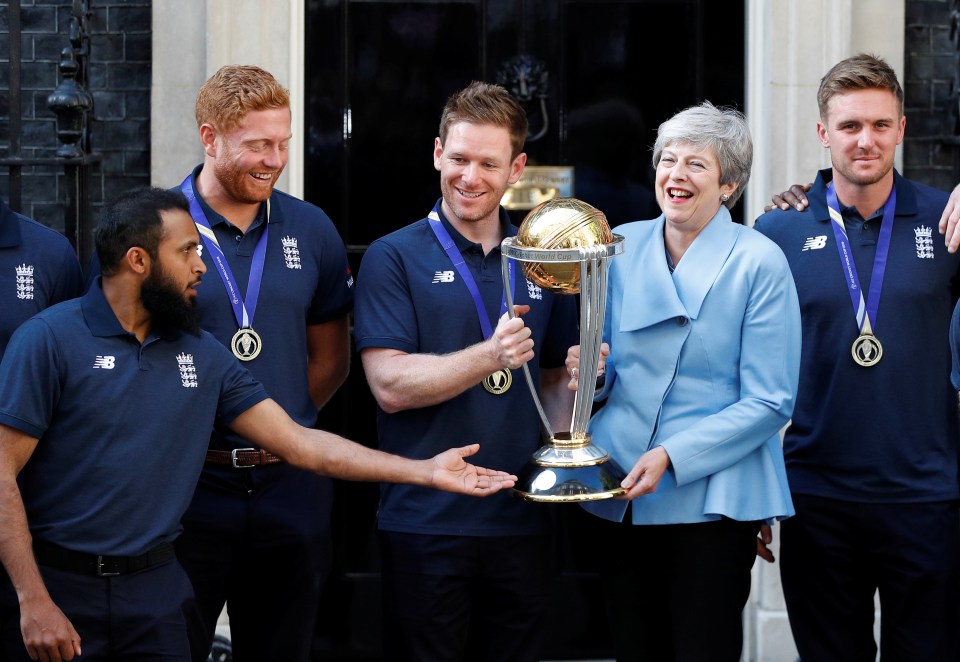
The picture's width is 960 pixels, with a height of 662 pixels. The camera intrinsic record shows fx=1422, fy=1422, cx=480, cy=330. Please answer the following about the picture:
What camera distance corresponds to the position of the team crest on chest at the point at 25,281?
387 centimetres

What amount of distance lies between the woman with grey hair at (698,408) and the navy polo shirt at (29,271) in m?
1.44

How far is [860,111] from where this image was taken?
410 cm

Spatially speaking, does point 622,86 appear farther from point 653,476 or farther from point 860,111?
point 653,476

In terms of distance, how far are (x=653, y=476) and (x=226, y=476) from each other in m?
1.19

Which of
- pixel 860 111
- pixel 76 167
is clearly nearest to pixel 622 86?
pixel 860 111

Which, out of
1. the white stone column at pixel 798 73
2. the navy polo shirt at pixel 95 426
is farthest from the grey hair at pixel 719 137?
the white stone column at pixel 798 73

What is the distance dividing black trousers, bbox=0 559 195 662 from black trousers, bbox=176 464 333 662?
344mm

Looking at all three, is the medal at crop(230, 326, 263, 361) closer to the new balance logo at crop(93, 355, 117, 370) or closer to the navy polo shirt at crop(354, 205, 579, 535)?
the navy polo shirt at crop(354, 205, 579, 535)

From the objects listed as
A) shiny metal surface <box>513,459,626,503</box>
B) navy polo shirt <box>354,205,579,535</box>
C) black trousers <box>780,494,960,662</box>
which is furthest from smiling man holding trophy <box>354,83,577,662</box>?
black trousers <box>780,494,960,662</box>

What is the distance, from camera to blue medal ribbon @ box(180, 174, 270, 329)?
3.92m

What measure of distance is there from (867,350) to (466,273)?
3.84ft

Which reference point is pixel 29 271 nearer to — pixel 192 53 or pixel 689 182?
pixel 192 53

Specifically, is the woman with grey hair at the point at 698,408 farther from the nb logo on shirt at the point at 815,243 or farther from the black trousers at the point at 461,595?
the nb logo on shirt at the point at 815,243

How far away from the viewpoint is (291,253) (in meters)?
4.07
